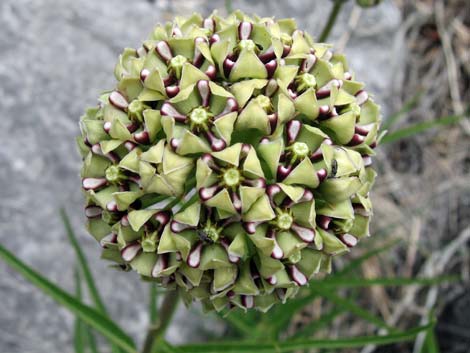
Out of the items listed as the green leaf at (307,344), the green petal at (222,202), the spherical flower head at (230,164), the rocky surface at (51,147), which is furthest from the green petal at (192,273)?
the rocky surface at (51,147)

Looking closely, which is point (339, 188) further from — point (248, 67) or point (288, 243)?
point (248, 67)

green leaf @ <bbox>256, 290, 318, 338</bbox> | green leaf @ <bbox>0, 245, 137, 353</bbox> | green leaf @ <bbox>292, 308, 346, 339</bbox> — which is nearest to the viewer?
green leaf @ <bbox>0, 245, 137, 353</bbox>

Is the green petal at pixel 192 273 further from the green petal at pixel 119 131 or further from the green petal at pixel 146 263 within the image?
the green petal at pixel 119 131

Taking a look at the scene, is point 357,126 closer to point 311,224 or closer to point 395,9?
point 311,224

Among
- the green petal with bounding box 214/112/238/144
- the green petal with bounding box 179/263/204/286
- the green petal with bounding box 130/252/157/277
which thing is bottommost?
the green petal with bounding box 130/252/157/277

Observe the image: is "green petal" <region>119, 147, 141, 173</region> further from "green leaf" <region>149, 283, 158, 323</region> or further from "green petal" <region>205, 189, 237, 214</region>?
"green leaf" <region>149, 283, 158, 323</region>

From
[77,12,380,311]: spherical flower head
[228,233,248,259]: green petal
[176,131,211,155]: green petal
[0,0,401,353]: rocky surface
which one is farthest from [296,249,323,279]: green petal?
[0,0,401,353]: rocky surface

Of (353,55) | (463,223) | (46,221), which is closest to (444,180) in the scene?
(463,223)

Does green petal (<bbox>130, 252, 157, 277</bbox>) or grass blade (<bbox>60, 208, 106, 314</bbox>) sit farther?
grass blade (<bbox>60, 208, 106, 314</bbox>)
